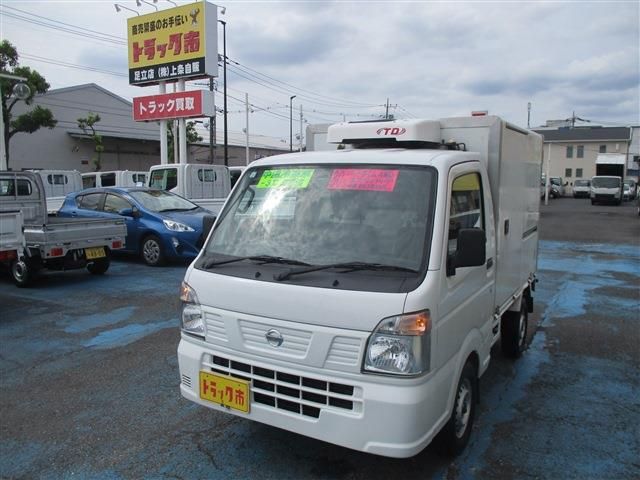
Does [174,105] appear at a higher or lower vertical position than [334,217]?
higher

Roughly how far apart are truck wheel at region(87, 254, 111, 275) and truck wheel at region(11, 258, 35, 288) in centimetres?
110

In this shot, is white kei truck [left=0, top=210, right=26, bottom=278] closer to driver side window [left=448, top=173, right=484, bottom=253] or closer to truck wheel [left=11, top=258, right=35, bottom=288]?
truck wheel [left=11, top=258, right=35, bottom=288]

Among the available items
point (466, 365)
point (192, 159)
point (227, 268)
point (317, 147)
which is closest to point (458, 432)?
point (466, 365)

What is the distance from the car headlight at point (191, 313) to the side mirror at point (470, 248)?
156 cm


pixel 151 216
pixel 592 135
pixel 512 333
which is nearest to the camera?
pixel 512 333

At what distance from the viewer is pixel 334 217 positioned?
10.2ft

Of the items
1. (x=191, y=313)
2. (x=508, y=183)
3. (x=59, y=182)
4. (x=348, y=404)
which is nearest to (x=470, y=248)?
(x=348, y=404)

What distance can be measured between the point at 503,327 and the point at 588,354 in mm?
1020

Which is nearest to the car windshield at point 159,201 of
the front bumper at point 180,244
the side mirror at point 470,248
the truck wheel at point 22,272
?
Answer: the front bumper at point 180,244

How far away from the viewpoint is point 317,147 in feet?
14.9

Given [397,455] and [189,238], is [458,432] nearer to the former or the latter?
[397,455]

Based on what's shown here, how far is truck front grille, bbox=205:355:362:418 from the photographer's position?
2.65m

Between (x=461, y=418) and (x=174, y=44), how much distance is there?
18.3 metres

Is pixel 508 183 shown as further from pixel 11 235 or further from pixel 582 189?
pixel 582 189
